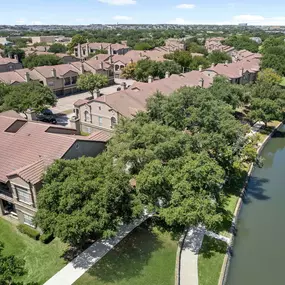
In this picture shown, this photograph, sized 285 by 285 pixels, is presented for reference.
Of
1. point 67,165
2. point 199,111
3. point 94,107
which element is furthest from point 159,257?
point 94,107

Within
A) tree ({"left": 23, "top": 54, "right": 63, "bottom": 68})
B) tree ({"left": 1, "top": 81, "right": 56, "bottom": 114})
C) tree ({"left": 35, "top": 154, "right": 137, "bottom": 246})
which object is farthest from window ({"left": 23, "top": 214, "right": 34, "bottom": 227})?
tree ({"left": 23, "top": 54, "right": 63, "bottom": 68})

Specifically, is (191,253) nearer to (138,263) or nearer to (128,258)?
(138,263)

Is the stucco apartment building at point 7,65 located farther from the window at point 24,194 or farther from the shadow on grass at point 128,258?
the shadow on grass at point 128,258

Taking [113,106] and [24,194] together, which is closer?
[24,194]

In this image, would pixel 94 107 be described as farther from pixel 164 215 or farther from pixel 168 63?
pixel 168 63

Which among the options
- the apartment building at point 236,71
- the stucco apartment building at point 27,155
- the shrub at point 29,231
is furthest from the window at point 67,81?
the shrub at point 29,231

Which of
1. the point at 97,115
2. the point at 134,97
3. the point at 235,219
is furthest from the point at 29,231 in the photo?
the point at 134,97
